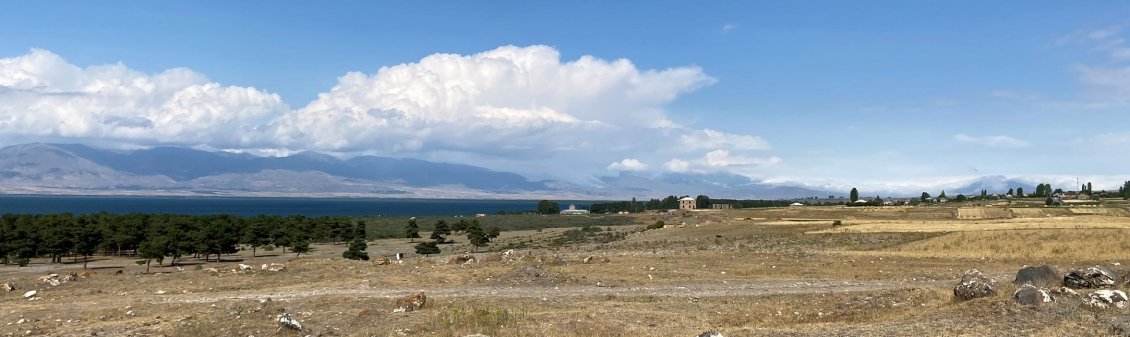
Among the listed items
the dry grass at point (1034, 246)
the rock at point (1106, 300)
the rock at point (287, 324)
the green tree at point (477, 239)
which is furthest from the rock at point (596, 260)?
the green tree at point (477, 239)

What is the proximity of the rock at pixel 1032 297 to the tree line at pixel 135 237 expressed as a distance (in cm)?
5856

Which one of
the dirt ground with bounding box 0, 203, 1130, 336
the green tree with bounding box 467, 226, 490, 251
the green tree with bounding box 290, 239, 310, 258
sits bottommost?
the green tree with bounding box 290, 239, 310, 258

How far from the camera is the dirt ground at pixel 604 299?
65.7 feet

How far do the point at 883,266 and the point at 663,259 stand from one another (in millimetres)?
12935

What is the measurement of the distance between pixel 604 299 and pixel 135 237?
6974 cm

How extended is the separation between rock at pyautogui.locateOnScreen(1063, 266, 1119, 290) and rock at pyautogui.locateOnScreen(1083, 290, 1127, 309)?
4.89 m

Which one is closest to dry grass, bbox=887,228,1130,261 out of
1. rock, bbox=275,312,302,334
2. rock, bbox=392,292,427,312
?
rock, bbox=392,292,427,312

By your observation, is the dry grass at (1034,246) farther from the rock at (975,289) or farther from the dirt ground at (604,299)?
the rock at (975,289)

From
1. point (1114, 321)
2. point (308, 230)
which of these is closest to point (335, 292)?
point (1114, 321)

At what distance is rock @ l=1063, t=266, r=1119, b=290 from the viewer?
2488cm

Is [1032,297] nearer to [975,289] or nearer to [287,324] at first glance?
[975,289]

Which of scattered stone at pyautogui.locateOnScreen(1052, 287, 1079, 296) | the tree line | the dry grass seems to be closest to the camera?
scattered stone at pyautogui.locateOnScreen(1052, 287, 1079, 296)

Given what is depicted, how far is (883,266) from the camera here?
134 feet

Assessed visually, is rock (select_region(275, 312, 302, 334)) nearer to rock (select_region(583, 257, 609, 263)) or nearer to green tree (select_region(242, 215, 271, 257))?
rock (select_region(583, 257, 609, 263))
